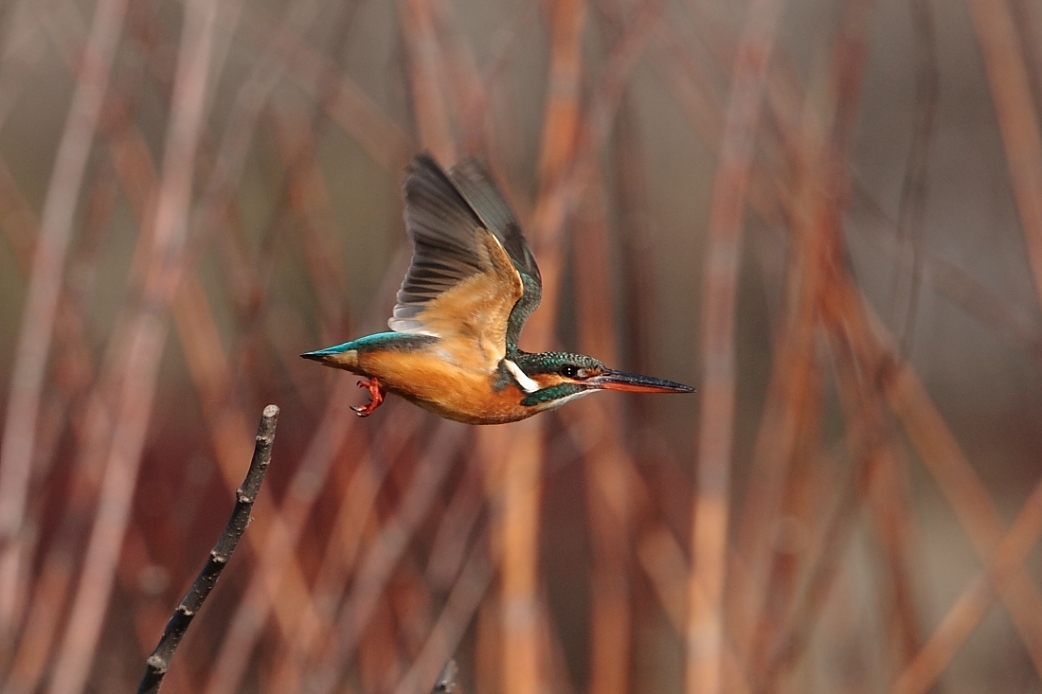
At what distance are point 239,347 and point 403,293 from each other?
28cm

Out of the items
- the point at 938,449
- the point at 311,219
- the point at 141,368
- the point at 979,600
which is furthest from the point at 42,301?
the point at 979,600

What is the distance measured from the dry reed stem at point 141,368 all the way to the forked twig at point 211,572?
74cm

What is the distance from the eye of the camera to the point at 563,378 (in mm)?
1519

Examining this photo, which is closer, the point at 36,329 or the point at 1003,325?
the point at 36,329

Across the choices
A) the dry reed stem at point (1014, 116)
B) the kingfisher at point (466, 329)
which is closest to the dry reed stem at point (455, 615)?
the kingfisher at point (466, 329)

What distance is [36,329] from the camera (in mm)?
1671

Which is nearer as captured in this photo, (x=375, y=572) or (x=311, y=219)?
(x=375, y=572)

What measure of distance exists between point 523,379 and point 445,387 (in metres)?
0.10

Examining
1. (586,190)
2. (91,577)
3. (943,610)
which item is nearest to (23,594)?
(91,577)

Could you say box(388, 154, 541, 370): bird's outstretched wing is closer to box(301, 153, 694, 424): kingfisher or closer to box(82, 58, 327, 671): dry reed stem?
box(301, 153, 694, 424): kingfisher

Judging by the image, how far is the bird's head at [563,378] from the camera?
148 cm

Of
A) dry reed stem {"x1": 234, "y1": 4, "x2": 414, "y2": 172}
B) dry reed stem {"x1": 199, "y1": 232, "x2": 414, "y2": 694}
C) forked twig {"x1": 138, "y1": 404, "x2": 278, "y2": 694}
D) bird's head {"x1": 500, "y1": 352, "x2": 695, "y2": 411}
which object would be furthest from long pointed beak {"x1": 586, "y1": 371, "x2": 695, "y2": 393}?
forked twig {"x1": 138, "y1": 404, "x2": 278, "y2": 694}

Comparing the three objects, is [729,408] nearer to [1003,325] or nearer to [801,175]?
[801,175]

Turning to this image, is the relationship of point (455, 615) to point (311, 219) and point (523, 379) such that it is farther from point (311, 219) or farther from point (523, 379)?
point (311, 219)
